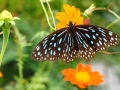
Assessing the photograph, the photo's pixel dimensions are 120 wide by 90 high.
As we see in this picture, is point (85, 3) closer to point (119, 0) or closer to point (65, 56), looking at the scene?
point (119, 0)

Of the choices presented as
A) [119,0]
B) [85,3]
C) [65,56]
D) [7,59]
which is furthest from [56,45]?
[85,3]

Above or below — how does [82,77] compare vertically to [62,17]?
below

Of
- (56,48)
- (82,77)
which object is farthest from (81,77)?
(56,48)

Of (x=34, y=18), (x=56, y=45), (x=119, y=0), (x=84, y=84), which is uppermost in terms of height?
(x=34, y=18)

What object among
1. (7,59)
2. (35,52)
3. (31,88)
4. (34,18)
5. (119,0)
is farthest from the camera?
(34,18)

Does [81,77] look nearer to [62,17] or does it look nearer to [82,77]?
[82,77]
